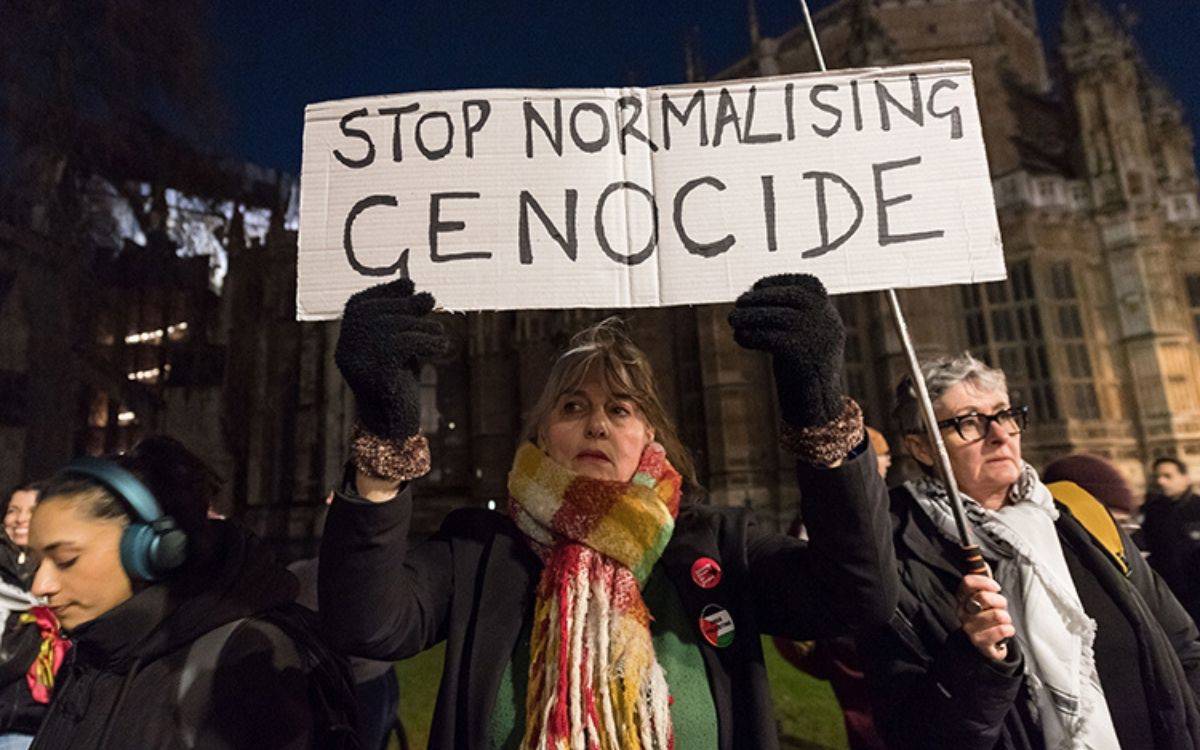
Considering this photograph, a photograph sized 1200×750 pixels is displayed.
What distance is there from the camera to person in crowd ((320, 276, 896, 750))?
3.25 feet

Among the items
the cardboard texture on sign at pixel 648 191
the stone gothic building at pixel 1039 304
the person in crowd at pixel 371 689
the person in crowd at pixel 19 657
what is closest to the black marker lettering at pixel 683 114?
the cardboard texture on sign at pixel 648 191

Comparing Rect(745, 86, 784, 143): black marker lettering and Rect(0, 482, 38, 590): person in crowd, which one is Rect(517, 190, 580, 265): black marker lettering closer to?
Rect(745, 86, 784, 143): black marker lettering

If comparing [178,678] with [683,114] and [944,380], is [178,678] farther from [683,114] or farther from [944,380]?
[944,380]

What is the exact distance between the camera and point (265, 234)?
1078 centimetres

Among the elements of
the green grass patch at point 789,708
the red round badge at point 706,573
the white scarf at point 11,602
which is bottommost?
the green grass patch at point 789,708

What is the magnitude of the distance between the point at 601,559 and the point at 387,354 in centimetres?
53

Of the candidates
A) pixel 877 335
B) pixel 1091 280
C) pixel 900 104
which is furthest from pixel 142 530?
pixel 1091 280

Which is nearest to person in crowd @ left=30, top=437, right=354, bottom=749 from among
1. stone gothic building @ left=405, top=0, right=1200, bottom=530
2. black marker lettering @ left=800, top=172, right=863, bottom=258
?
black marker lettering @ left=800, top=172, right=863, bottom=258

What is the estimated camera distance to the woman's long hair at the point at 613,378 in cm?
130

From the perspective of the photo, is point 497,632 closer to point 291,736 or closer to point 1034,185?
point 291,736

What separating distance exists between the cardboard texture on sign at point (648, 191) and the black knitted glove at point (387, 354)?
0.22 m

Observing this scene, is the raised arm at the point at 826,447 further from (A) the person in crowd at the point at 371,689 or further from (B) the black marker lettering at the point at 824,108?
(A) the person in crowd at the point at 371,689

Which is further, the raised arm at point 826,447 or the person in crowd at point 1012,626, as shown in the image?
the person in crowd at point 1012,626

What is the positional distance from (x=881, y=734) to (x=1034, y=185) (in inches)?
420
